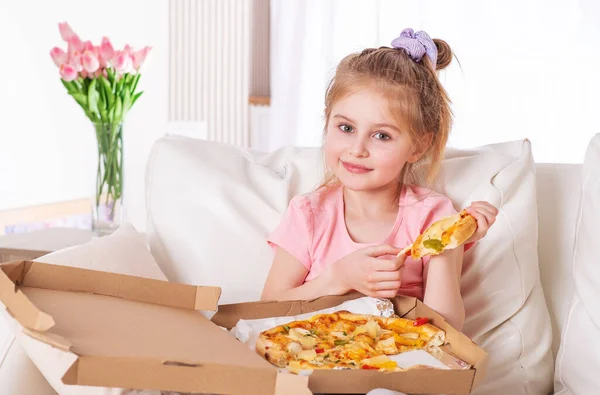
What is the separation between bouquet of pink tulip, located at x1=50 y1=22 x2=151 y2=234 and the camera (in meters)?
2.07

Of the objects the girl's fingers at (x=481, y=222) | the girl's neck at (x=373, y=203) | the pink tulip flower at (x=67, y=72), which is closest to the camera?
the girl's fingers at (x=481, y=222)

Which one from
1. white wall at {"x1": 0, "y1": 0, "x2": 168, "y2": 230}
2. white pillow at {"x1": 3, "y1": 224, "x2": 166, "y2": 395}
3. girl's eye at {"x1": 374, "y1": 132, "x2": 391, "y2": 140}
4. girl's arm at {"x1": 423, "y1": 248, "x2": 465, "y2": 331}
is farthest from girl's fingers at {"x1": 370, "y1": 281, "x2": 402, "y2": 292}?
white wall at {"x1": 0, "y1": 0, "x2": 168, "y2": 230}

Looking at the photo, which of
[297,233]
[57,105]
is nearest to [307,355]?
[297,233]

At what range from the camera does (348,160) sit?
1.40 metres

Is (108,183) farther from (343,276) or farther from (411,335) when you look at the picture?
(411,335)

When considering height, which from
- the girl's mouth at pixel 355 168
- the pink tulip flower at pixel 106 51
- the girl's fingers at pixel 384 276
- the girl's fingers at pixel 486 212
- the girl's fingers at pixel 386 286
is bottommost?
the girl's fingers at pixel 386 286

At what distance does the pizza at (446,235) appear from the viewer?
117cm

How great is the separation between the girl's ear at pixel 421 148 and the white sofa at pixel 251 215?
90 mm

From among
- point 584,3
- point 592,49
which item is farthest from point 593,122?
point 584,3

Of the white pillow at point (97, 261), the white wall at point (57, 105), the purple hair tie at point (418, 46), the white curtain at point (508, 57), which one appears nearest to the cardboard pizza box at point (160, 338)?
the white pillow at point (97, 261)

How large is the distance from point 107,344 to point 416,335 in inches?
17.3

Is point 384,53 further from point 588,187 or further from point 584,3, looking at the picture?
point 584,3

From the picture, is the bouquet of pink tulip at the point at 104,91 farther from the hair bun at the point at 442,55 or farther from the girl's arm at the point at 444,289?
the girl's arm at the point at 444,289

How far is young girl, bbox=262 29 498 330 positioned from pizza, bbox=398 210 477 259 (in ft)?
0.40
